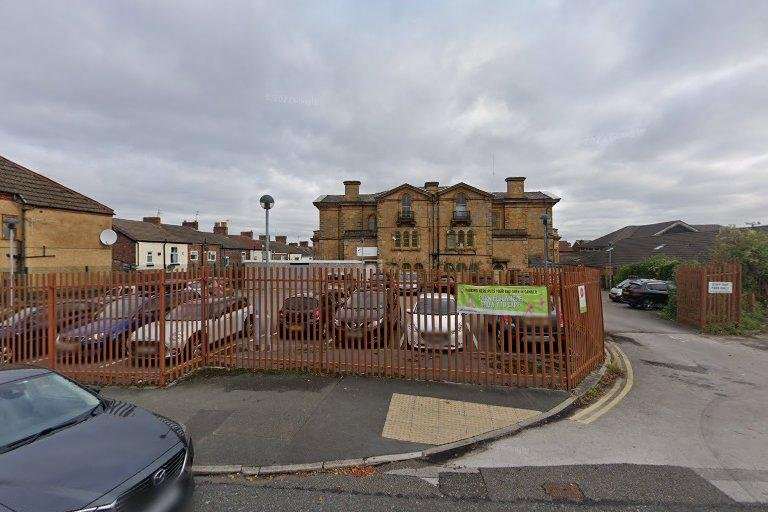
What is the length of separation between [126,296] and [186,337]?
133 centimetres

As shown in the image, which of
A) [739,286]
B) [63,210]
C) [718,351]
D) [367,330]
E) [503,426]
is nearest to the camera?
[503,426]

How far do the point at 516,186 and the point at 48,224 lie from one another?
4019cm

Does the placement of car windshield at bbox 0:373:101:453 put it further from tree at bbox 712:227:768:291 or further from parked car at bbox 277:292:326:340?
tree at bbox 712:227:768:291

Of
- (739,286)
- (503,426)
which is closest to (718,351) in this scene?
(739,286)

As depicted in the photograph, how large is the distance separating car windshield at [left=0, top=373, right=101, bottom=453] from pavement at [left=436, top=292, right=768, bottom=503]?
4.04 meters

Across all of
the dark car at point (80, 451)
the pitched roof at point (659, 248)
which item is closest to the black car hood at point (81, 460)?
the dark car at point (80, 451)

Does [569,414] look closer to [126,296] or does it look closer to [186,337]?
[186,337]

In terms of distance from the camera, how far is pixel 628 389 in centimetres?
669

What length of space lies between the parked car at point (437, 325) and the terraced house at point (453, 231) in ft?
94.6

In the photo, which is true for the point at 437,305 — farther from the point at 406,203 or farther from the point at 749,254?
the point at 406,203

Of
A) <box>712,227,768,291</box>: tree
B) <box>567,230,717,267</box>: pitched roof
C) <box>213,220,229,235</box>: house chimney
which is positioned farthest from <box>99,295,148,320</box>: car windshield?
<box>213,220,229,235</box>: house chimney

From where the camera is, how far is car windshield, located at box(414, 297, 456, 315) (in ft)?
21.4

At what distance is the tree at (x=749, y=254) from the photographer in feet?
47.1

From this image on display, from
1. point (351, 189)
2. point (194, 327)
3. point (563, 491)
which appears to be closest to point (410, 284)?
point (563, 491)
